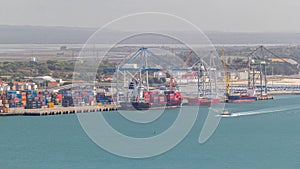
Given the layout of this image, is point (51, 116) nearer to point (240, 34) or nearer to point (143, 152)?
point (143, 152)

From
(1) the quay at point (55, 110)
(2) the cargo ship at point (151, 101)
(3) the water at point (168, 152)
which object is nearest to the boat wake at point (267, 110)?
(3) the water at point (168, 152)

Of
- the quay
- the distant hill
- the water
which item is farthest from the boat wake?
the distant hill

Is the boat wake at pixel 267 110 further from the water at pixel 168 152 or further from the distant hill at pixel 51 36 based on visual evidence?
the distant hill at pixel 51 36

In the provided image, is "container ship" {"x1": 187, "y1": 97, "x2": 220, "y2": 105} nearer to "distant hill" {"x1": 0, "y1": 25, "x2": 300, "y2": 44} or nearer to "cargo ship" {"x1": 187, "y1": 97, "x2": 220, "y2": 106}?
"cargo ship" {"x1": 187, "y1": 97, "x2": 220, "y2": 106}

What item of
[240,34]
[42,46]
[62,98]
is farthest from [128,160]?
[240,34]

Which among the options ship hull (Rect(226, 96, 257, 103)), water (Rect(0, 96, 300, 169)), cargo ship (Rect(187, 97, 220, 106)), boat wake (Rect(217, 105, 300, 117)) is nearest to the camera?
water (Rect(0, 96, 300, 169))

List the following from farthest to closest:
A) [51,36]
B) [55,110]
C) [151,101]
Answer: [51,36], [151,101], [55,110]

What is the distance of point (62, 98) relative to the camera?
21609 mm

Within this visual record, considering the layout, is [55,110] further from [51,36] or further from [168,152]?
[51,36]

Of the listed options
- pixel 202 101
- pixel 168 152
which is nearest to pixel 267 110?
pixel 202 101

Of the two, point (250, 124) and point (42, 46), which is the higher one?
point (42, 46)

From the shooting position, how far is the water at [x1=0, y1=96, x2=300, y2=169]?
11.1 metres

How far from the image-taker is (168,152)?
1208 centimetres

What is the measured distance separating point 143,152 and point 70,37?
1770 inches
